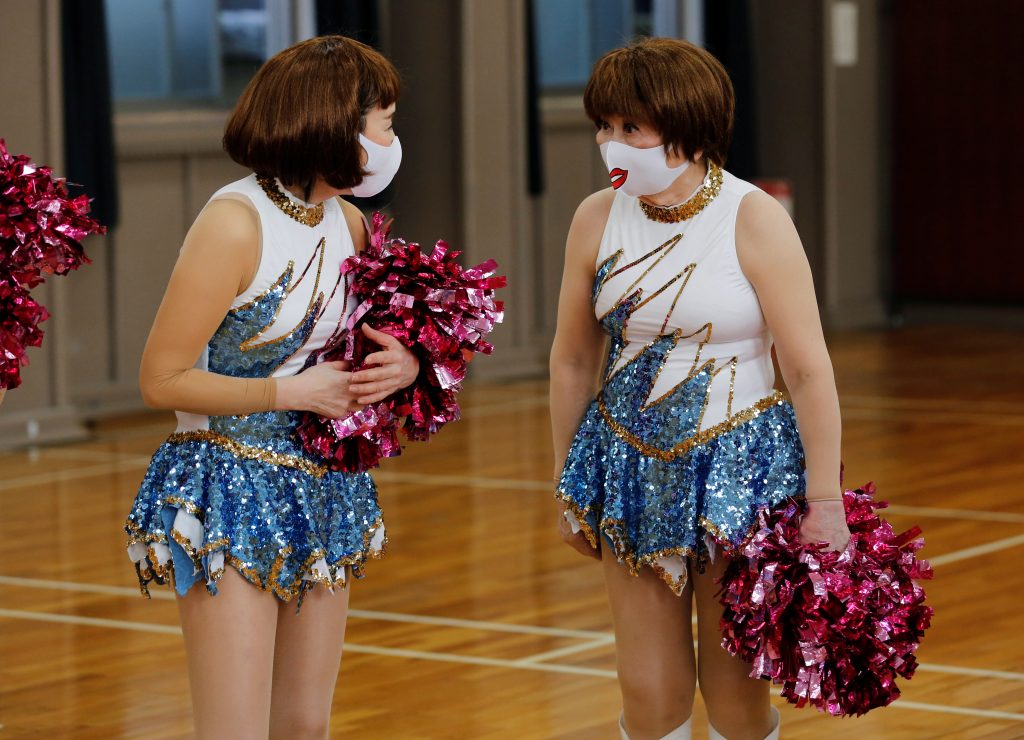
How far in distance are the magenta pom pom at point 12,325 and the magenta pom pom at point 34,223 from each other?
0.08 feet

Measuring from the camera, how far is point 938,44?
501 inches

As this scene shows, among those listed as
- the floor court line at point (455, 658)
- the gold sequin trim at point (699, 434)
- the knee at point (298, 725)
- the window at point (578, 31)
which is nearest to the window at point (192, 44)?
the window at point (578, 31)

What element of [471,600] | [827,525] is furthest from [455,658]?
[827,525]

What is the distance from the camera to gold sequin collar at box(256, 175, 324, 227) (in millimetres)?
A: 2709

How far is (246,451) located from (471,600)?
276 centimetres

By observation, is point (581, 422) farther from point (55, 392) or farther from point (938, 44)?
point (938, 44)

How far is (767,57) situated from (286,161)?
1045cm

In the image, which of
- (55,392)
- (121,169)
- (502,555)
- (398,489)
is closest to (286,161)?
(502,555)

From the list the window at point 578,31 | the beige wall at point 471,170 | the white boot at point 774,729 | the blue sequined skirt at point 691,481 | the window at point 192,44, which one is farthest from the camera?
the window at point 578,31

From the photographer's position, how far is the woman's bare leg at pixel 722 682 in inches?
112

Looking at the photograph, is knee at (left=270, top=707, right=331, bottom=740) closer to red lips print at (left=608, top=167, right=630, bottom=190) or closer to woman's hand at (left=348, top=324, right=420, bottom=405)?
woman's hand at (left=348, top=324, right=420, bottom=405)

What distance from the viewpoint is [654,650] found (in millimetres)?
2873

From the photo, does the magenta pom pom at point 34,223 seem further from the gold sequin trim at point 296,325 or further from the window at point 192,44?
the window at point 192,44

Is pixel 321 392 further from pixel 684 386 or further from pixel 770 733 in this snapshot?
pixel 770 733
